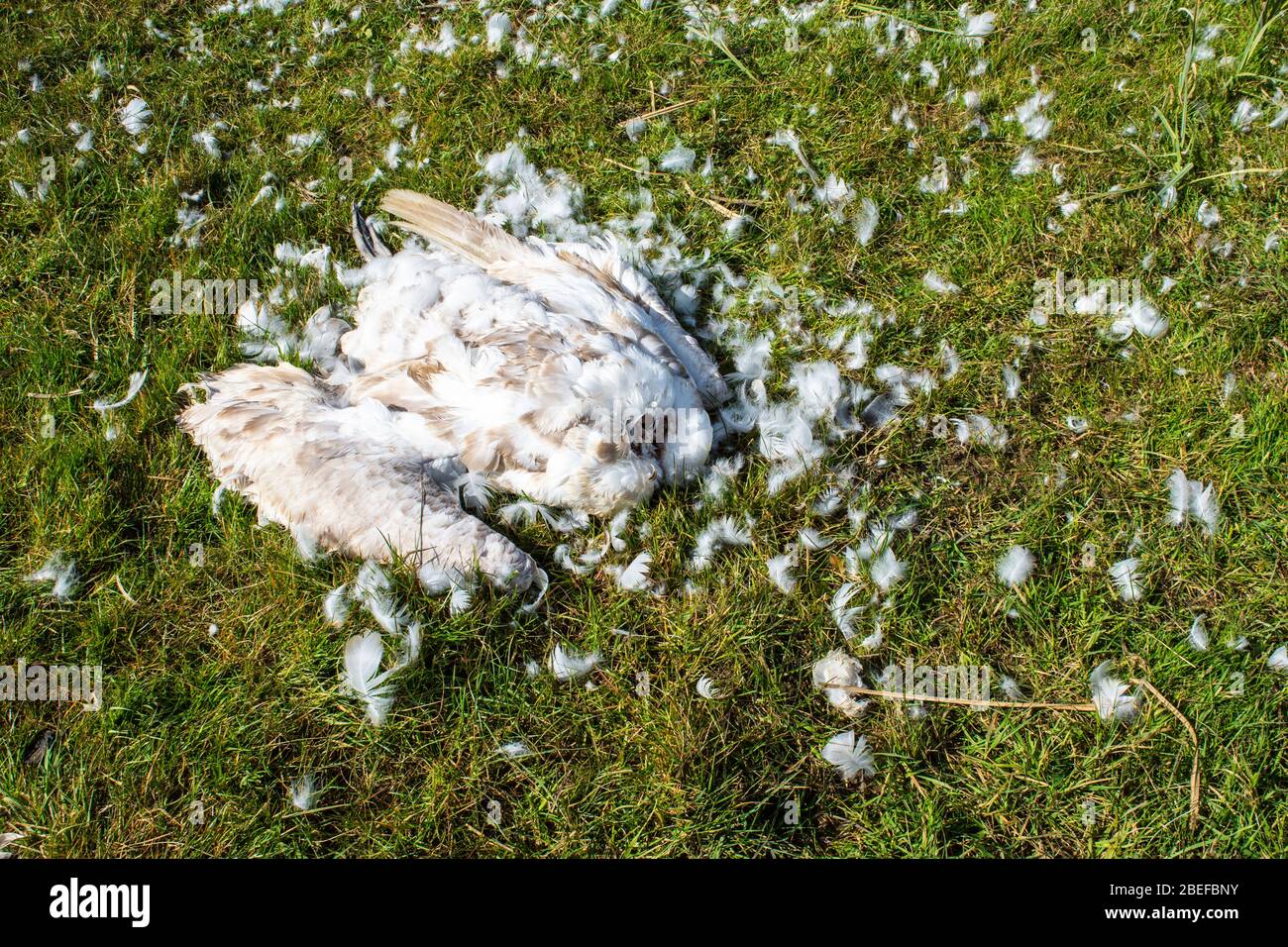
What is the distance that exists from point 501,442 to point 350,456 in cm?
55

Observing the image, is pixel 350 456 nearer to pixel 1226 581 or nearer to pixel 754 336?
pixel 754 336

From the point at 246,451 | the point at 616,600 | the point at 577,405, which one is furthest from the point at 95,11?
the point at 616,600

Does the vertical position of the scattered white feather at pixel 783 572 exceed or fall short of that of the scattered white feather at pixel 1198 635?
it exceeds it

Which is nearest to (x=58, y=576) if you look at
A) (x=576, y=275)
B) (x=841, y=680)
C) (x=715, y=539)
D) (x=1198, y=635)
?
(x=576, y=275)

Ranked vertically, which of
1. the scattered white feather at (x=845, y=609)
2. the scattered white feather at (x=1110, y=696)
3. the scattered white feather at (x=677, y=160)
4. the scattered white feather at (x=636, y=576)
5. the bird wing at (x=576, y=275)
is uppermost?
the scattered white feather at (x=677, y=160)

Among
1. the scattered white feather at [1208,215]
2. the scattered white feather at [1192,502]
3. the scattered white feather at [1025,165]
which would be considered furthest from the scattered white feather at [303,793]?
the scattered white feather at [1208,215]

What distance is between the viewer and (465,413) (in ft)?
10.3

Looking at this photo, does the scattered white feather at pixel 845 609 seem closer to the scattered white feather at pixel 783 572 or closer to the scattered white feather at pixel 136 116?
the scattered white feather at pixel 783 572

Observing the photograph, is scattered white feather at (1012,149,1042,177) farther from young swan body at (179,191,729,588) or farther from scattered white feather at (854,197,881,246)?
young swan body at (179,191,729,588)

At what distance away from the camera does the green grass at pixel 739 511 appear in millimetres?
2734

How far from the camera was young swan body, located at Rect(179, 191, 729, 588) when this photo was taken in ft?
9.59

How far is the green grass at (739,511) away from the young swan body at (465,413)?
21 cm

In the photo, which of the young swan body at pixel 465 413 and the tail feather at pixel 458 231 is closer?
the young swan body at pixel 465 413

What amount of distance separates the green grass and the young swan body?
212mm
